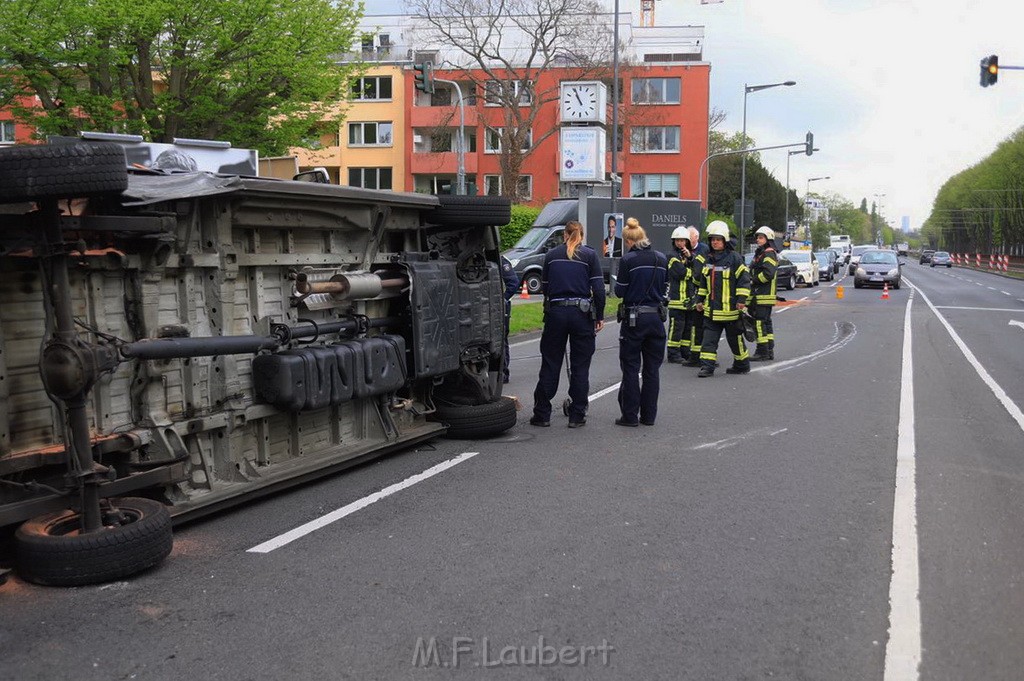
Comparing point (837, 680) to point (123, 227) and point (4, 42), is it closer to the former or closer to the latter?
point (123, 227)

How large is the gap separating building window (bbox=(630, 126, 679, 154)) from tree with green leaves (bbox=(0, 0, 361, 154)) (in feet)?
102

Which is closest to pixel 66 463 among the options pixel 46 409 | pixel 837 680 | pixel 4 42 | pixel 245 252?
pixel 46 409

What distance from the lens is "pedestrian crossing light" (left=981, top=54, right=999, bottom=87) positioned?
84.8 feet

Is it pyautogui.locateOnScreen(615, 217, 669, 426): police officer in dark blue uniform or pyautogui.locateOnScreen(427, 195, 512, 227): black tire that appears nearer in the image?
pyautogui.locateOnScreen(427, 195, 512, 227): black tire

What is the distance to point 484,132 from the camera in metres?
61.7

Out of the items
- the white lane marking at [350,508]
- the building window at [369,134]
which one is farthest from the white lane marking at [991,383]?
the building window at [369,134]

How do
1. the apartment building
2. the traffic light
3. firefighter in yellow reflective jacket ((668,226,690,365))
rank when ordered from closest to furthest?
firefighter in yellow reflective jacket ((668,226,690,365)) < the traffic light < the apartment building

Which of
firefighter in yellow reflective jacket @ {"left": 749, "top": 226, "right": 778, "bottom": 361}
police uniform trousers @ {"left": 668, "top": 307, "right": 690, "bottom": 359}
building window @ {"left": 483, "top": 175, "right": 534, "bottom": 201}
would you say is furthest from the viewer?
building window @ {"left": 483, "top": 175, "right": 534, "bottom": 201}

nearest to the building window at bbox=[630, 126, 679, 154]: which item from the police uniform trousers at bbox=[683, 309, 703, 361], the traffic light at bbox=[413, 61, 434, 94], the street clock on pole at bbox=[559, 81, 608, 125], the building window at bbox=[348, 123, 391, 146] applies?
the building window at bbox=[348, 123, 391, 146]

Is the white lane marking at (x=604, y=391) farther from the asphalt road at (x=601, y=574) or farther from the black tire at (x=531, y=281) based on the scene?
the black tire at (x=531, y=281)

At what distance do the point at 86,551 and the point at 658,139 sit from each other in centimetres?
5887

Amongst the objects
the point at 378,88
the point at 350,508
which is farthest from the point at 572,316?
the point at 378,88

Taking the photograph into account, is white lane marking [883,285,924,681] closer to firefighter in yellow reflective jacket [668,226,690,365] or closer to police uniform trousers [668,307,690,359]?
firefighter in yellow reflective jacket [668,226,690,365]

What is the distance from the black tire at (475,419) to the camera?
8.62 metres
